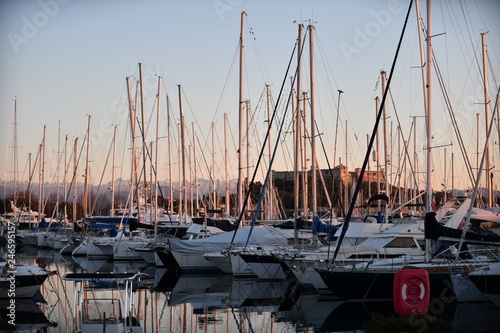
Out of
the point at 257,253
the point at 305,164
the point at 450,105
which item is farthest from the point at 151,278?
the point at 450,105

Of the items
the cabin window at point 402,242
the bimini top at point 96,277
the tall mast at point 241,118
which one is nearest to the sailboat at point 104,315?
the bimini top at point 96,277

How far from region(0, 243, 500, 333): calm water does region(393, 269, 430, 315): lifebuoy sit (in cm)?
142

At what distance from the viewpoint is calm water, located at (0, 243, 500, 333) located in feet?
73.3

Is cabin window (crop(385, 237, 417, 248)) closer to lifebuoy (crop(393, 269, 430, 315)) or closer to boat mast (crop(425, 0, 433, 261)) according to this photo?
boat mast (crop(425, 0, 433, 261))

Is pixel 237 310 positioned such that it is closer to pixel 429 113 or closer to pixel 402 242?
pixel 402 242

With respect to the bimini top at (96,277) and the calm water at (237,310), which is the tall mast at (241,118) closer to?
the calm water at (237,310)

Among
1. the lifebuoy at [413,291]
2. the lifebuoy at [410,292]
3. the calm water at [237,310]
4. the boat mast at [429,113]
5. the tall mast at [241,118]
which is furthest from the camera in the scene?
the tall mast at [241,118]

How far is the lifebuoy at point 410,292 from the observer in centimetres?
1786

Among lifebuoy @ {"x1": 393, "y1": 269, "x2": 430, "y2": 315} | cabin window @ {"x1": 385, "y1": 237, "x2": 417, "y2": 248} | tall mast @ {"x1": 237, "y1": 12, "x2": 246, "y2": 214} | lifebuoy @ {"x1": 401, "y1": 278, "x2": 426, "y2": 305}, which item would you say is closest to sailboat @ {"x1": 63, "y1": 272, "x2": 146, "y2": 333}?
lifebuoy @ {"x1": 393, "y1": 269, "x2": 430, "y2": 315}

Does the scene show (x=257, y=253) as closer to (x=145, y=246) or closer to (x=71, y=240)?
(x=145, y=246)

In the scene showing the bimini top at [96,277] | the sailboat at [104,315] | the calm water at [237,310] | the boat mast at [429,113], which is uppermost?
the boat mast at [429,113]

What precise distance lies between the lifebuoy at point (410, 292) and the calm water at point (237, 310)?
1.42 metres

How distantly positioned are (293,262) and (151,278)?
9868mm

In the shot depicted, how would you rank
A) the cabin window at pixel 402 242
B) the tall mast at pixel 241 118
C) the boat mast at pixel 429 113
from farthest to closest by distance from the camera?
the tall mast at pixel 241 118 < the cabin window at pixel 402 242 < the boat mast at pixel 429 113
